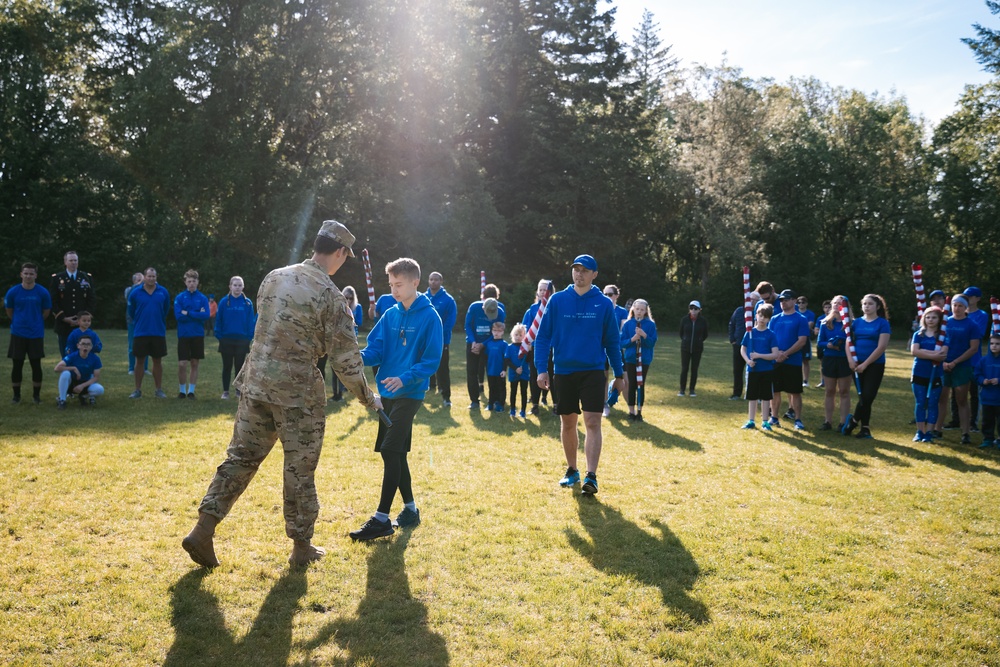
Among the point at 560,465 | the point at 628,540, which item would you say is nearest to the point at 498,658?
the point at 628,540

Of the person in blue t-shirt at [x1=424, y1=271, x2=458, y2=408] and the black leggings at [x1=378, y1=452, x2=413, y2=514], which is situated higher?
the person in blue t-shirt at [x1=424, y1=271, x2=458, y2=408]

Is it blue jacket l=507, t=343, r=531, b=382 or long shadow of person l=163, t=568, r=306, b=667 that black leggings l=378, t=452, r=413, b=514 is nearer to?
long shadow of person l=163, t=568, r=306, b=667

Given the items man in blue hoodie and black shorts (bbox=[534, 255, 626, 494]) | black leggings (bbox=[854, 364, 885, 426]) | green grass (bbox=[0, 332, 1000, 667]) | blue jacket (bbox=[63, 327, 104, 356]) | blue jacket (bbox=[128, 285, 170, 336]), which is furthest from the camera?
blue jacket (bbox=[128, 285, 170, 336])

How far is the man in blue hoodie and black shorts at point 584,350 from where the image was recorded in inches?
275

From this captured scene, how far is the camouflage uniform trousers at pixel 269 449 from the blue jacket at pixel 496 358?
7.29 metres

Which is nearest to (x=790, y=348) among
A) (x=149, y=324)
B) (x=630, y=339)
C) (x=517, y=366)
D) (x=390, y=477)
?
(x=630, y=339)

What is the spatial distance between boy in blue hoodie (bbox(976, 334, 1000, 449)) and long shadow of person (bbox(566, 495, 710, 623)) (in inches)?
269

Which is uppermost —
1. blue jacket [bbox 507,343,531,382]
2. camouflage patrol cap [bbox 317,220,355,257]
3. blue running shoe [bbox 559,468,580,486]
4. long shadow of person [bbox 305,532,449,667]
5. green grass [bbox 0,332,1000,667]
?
camouflage patrol cap [bbox 317,220,355,257]

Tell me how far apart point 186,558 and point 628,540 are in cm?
340

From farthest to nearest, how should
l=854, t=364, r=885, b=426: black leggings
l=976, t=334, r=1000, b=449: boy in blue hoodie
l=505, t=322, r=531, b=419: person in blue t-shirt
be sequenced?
l=505, t=322, r=531, b=419: person in blue t-shirt
l=854, t=364, r=885, b=426: black leggings
l=976, t=334, r=1000, b=449: boy in blue hoodie

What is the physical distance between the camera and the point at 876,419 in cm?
1235

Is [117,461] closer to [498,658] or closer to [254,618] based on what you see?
[254,618]

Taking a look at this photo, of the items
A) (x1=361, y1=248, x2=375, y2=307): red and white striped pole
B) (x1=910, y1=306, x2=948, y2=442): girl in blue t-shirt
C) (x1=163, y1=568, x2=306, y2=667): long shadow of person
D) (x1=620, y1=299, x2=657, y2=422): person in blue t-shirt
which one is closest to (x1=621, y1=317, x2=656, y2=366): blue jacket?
(x1=620, y1=299, x2=657, y2=422): person in blue t-shirt

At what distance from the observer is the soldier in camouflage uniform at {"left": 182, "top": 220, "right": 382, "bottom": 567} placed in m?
4.64
